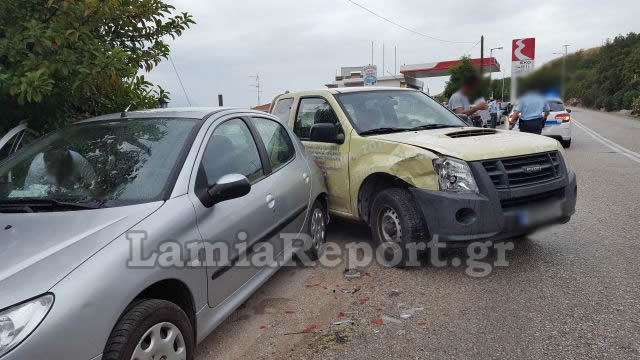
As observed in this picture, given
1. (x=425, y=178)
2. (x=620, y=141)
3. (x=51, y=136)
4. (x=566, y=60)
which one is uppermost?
(x=566, y=60)

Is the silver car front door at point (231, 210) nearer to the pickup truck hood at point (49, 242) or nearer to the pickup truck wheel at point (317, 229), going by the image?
the pickup truck hood at point (49, 242)

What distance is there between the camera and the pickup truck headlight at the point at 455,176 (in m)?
3.76

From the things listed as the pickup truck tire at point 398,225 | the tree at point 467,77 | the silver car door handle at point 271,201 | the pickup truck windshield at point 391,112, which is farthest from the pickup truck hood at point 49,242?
the tree at point 467,77

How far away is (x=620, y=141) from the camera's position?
15.4 metres

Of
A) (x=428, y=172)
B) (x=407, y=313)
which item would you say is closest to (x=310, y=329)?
(x=407, y=313)

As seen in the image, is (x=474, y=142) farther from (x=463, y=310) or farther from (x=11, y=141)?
(x=11, y=141)

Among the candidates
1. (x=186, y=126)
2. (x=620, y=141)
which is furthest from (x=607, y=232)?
(x=620, y=141)

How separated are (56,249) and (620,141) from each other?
56.3 ft

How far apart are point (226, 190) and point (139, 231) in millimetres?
591

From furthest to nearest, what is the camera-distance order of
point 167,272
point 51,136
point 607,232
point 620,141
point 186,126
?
point 620,141, point 607,232, point 51,136, point 186,126, point 167,272

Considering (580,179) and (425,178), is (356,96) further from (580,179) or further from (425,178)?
(580,179)

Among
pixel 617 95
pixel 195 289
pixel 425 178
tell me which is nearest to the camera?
pixel 195 289

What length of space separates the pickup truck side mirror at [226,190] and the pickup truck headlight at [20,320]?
107 cm

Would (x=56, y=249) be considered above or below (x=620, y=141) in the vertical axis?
above
